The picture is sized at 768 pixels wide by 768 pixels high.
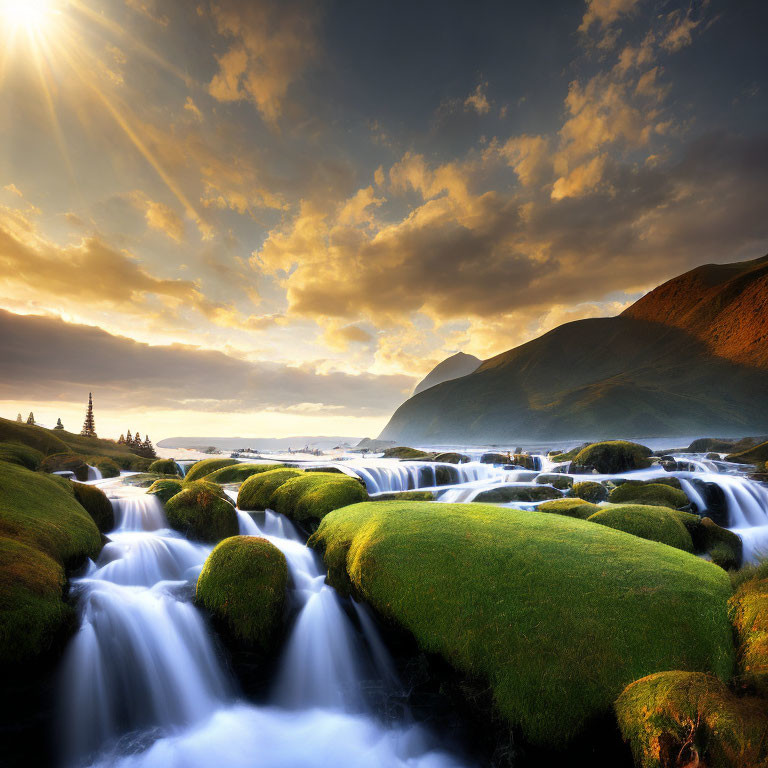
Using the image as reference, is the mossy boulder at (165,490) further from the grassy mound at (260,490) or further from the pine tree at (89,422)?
the pine tree at (89,422)

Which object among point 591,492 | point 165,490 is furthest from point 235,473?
point 591,492

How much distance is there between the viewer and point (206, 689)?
7.11 m

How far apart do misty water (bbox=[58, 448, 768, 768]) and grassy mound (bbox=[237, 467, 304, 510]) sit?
651cm

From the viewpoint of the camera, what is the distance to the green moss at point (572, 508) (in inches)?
485

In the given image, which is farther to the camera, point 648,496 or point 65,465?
point 65,465

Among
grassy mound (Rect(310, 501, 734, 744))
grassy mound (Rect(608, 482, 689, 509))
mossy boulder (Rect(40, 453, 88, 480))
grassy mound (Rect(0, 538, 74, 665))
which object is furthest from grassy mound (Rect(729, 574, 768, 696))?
mossy boulder (Rect(40, 453, 88, 480))

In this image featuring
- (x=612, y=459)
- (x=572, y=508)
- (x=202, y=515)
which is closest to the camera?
(x=572, y=508)

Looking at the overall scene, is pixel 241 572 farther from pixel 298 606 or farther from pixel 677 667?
pixel 677 667

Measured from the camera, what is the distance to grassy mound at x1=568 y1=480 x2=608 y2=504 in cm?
1860

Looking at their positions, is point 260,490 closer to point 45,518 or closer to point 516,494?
point 45,518

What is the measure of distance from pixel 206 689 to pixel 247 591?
1679 mm

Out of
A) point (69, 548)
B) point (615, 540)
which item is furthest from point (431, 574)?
point (69, 548)

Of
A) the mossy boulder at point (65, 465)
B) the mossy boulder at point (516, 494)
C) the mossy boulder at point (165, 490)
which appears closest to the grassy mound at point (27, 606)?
the mossy boulder at point (165, 490)

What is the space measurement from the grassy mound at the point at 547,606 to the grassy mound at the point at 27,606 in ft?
17.0
